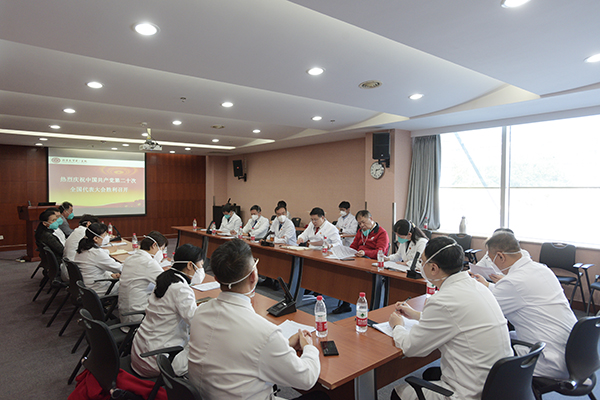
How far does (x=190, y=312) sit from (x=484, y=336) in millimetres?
1661

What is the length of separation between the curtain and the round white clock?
63 centimetres

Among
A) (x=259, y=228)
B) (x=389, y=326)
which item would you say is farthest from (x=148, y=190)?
(x=389, y=326)

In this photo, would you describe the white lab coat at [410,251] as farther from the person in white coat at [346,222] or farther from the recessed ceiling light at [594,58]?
the person in white coat at [346,222]

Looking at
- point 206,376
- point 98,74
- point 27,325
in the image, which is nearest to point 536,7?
point 206,376

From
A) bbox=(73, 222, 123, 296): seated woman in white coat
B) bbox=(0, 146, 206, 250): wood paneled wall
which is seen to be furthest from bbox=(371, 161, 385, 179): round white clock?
bbox=(0, 146, 206, 250): wood paneled wall

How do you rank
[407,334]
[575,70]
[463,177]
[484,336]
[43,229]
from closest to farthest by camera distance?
[484,336] → [407,334] → [575,70] → [43,229] → [463,177]

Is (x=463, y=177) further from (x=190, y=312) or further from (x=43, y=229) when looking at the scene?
(x=43, y=229)

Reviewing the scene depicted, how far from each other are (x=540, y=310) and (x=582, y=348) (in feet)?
0.89

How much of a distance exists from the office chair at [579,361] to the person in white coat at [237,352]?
149cm

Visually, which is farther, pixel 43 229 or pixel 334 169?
pixel 334 169

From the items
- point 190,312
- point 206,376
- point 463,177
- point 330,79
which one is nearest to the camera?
point 206,376

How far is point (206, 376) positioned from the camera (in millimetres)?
1477

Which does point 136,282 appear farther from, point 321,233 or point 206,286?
point 321,233

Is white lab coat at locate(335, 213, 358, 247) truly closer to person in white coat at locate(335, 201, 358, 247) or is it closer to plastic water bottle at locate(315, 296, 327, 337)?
person in white coat at locate(335, 201, 358, 247)
